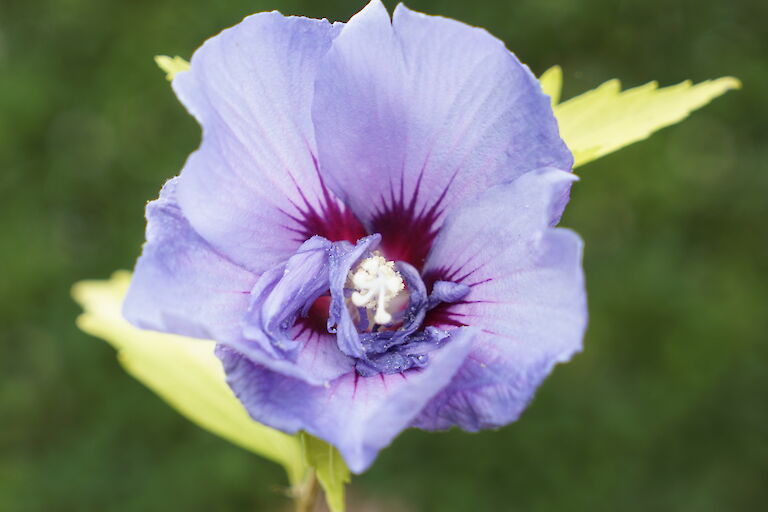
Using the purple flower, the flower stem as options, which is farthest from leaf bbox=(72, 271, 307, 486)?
the purple flower

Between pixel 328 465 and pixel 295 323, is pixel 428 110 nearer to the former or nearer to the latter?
pixel 295 323

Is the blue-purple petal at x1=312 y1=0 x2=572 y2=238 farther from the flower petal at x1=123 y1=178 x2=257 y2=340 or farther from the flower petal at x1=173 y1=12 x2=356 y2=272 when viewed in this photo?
the flower petal at x1=123 y1=178 x2=257 y2=340

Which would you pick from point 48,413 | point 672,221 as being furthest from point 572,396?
point 48,413

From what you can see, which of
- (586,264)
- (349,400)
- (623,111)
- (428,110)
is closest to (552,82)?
(623,111)

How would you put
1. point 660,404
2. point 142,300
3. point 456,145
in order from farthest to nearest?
point 660,404, point 456,145, point 142,300

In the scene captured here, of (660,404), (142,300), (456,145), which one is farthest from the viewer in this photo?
(660,404)

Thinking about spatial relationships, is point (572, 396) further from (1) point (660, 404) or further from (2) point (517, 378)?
(2) point (517, 378)

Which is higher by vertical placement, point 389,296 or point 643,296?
point 389,296
